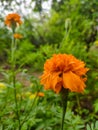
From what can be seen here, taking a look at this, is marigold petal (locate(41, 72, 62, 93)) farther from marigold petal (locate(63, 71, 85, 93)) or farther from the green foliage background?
the green foliage background

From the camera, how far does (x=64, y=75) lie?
980 millimetres

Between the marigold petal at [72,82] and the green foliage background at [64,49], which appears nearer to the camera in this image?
the marigold petal at [72,82]

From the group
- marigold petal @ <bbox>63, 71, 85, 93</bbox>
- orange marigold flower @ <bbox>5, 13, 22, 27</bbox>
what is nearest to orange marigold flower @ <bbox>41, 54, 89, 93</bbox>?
marigold petal @ <bbox>63, 71, 85, 93</bbox>

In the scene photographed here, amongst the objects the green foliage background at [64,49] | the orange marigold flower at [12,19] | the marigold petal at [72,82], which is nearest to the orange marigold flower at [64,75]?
the marigold petal at [72,82]

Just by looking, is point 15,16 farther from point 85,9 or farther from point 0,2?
point 0,2

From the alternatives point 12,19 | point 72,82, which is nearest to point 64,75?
point 72,82

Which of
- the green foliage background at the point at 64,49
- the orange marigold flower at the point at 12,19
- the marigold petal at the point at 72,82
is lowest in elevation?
the green foliage background at the point at 64,49

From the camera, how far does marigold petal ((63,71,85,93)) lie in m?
0.95

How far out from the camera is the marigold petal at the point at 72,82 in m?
0.95

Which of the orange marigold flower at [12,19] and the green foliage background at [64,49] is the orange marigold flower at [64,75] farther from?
the orange marigold flower at [12,19]

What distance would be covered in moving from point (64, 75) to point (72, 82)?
4 cm

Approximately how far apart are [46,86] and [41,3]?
5218mm

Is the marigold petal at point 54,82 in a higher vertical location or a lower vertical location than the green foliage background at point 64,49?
higher

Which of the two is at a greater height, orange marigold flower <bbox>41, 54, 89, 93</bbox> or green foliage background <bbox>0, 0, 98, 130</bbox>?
orange marigold flower <bbox>41, 54, 89, 93</bbox>
